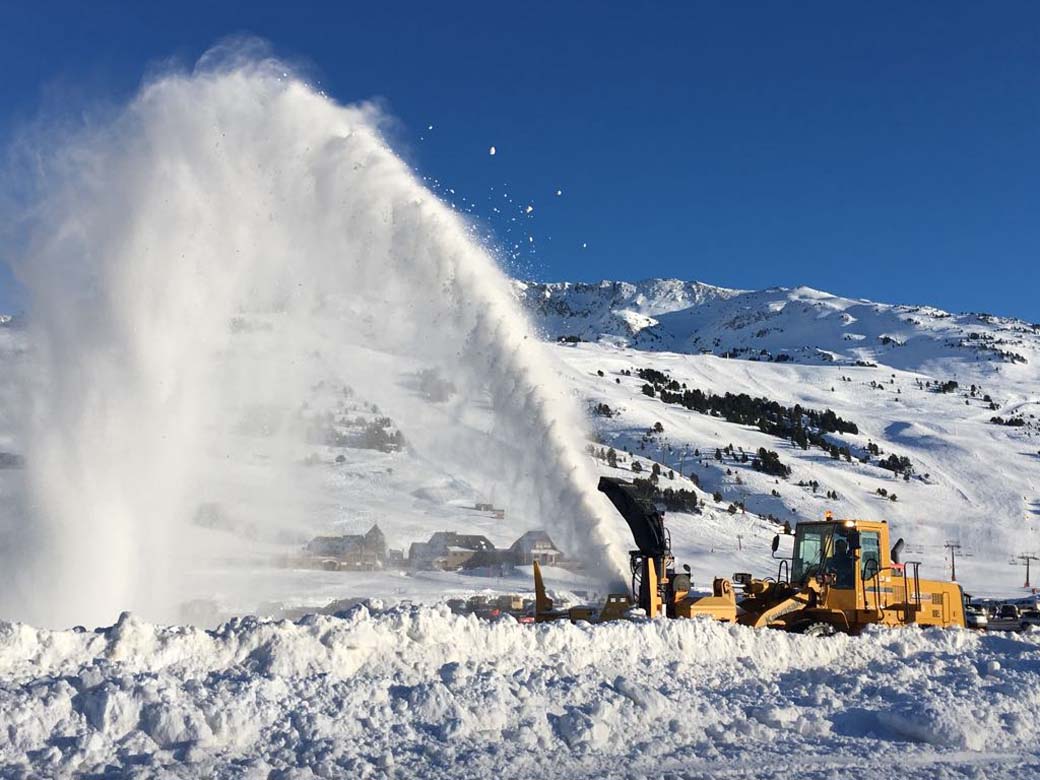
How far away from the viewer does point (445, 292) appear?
2067 cm

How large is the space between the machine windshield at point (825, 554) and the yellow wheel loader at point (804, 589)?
18 millimetres

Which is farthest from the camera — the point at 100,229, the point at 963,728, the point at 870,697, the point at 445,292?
the point at 100,229

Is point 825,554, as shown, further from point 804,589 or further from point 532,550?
point 532,550

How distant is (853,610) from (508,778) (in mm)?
10543

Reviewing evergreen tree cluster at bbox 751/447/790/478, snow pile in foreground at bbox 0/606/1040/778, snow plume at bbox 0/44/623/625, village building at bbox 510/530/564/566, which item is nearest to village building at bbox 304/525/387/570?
village building at bbox 510/530/564/566

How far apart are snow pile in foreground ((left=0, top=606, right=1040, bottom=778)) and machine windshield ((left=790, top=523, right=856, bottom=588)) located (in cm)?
432

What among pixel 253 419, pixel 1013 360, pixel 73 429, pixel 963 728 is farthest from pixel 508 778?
pixel 1013 360

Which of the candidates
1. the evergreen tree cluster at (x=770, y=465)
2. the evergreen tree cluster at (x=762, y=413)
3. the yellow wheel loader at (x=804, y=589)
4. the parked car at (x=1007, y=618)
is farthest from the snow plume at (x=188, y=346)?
the evergreen tree cluster at (x=762, y=413)

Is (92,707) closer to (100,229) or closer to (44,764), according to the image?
(44,764)

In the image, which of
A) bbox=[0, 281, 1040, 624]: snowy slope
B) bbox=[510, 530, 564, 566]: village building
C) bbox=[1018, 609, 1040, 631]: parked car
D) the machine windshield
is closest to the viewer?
the machine windshield

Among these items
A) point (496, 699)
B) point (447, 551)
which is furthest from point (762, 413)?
point (496, 699)

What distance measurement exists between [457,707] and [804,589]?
952 centimetres

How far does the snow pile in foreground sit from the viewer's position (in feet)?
26.6

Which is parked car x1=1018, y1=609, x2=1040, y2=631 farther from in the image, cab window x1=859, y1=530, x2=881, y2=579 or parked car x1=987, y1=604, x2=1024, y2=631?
cab window x1=859, y1=530, x2=881, y2=579
